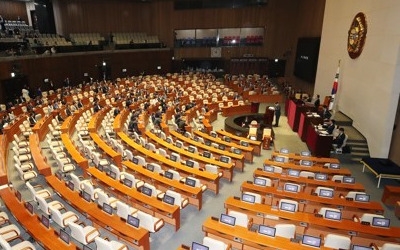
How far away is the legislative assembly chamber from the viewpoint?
23.1 feet

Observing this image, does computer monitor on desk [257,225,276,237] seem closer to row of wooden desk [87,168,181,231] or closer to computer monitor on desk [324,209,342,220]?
computer monitor on desk [324,209,342,220]

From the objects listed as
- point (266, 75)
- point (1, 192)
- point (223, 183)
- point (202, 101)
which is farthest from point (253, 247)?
point (266, 75)

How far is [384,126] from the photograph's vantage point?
12430 millimetres

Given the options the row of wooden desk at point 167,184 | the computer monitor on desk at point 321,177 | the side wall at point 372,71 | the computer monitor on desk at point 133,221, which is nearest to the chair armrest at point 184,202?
the row of wooden desk at point 167,184

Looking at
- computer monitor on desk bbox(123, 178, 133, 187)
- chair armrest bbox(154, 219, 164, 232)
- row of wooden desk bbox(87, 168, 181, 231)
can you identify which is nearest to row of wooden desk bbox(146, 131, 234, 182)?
computer monitor on desk bbox(123, 178, 133, 187)

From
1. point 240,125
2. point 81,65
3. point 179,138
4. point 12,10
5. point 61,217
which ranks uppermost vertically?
point 12,10

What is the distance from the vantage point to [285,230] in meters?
6.50

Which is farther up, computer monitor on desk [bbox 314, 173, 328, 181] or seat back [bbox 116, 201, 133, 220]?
seat back [bbox 116, 201, 133, 220]

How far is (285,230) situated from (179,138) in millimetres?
8261

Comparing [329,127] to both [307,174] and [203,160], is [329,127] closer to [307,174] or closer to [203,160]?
[307,174]

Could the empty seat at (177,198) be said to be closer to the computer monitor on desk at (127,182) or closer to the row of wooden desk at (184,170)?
the computer monitor on desk at (127,182)

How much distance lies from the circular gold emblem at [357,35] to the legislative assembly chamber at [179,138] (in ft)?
5.55

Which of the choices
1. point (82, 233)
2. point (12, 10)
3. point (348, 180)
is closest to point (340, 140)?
point (348, 180)

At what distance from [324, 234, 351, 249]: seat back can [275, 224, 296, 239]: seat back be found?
73cm
